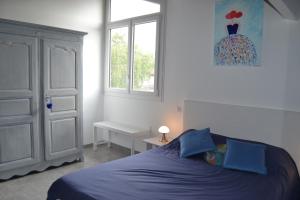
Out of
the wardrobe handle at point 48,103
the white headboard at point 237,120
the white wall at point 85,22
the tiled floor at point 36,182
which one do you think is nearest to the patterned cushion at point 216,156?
the white headboard at point 237,120

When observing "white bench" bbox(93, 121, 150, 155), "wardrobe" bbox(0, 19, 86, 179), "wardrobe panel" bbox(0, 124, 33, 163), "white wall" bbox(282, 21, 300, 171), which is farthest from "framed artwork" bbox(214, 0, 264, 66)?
"wardrobe panel" bbox(0, 124, 33, 163)

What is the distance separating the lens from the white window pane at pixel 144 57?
4242 mm

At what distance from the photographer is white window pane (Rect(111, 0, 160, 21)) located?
13.9ft

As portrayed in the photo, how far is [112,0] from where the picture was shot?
4.89 metres

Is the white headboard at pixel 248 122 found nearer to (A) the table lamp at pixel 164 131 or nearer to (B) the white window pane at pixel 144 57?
(A) the table lamp at pixel 164 131

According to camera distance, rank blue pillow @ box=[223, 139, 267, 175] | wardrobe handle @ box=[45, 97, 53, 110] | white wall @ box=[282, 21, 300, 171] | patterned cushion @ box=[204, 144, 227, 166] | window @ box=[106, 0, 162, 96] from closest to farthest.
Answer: blue pillow @ box=[223, 139, 267, 175], white wall @ box=[282, 21, 300, 171], patterned cushion @ box=[204, 144, 227, 166], wardrobe handle @ box=[45, 97, 53, 110], window @ box=[106, 0, 162, 96]

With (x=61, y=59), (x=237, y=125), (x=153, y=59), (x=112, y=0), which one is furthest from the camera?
(x=112, y=0)

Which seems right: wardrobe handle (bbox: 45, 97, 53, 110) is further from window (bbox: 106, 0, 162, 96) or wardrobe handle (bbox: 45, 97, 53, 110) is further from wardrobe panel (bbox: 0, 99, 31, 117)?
window (bbox: 106, 0, 162, 96)

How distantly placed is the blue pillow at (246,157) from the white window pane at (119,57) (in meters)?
2.53

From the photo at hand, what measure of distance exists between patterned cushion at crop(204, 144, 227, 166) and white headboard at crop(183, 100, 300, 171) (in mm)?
376

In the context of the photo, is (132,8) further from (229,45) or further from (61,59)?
(229,45)

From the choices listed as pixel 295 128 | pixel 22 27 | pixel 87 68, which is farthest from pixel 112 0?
pixel 295 128

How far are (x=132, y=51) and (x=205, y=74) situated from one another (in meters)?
1.57

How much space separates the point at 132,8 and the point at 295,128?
10.7 ft
